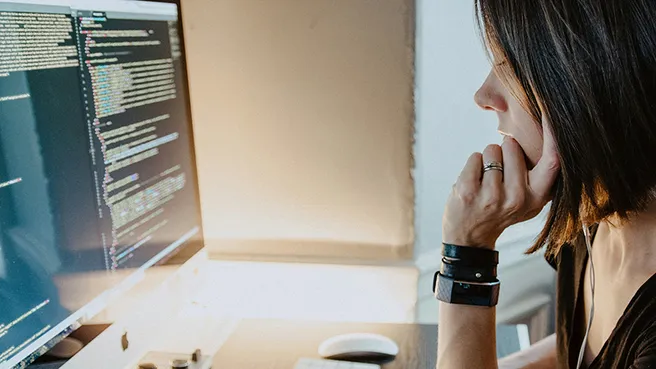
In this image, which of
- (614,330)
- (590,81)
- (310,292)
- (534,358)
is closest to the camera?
(590,81)

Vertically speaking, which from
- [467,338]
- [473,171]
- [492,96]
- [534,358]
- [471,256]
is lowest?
[534,358]

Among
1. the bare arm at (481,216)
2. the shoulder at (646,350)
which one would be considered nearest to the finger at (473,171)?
the bare arm at (481,216)

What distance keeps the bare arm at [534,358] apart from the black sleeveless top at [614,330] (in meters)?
0.05

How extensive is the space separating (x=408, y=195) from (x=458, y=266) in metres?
0.25

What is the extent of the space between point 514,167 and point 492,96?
0.10 meters

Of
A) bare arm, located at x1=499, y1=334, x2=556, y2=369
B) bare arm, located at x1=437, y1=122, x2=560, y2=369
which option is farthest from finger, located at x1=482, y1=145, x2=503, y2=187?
bare arm, located at x1=499, y1=334, x2=556, y2=369

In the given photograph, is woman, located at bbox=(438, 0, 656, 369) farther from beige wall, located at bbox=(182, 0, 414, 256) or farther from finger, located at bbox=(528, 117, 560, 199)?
beige wall, located at bbox=(182, 0, 414, 256)

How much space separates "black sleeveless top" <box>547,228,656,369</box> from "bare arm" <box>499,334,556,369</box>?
1.9 inches

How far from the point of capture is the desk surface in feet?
3.42

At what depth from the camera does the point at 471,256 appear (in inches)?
37.3

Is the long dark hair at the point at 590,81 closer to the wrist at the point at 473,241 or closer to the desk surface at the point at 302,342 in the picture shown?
the wrist at the point at 473,241

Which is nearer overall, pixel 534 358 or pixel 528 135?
pixel 528 135

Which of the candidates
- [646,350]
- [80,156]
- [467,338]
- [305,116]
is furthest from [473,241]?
[80,156]

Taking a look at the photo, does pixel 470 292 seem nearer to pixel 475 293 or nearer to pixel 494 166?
pixel 475 293
